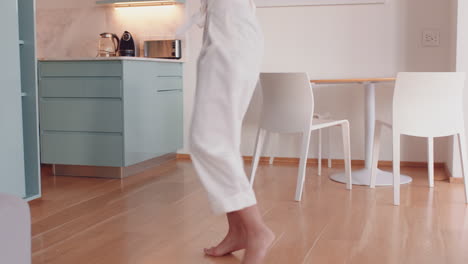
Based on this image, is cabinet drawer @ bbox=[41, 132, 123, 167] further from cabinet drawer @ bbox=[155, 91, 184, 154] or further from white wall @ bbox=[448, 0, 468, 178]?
white wall @ bbox=[448, 0, 468, 178]

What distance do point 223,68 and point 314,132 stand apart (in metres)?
2.92

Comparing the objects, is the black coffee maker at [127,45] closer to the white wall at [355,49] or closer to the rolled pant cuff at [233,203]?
the white wall at [355,49]

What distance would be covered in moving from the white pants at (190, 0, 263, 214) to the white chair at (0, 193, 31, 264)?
86 cm

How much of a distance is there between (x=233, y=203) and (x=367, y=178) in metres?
2.29

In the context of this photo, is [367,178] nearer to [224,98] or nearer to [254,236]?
[254,236]

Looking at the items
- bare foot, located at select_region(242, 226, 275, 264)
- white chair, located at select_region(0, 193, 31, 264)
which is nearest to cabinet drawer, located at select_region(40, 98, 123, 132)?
bare foot, located at select_region(242, 226, 275, 264)

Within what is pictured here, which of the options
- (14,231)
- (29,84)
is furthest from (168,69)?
(14,231)

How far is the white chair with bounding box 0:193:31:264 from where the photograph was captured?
109 centimetres

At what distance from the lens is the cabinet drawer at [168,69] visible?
4.57m

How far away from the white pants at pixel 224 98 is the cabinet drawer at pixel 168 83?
2.48 metres

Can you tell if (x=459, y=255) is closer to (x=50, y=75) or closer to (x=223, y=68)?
(x=223, y=68)

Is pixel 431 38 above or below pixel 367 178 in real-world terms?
above

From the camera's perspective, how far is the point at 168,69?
4770 millimetres

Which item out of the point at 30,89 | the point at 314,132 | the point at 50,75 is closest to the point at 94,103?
the point at 50,75
